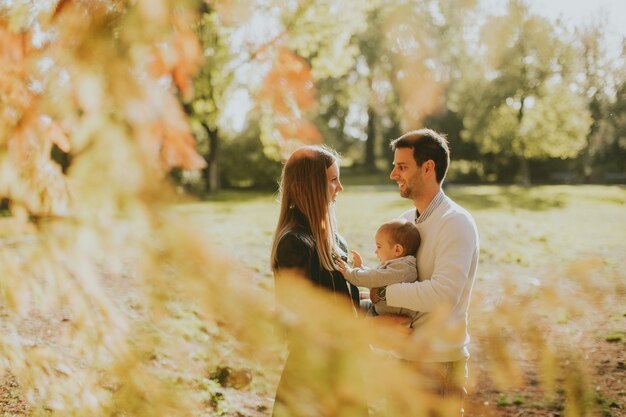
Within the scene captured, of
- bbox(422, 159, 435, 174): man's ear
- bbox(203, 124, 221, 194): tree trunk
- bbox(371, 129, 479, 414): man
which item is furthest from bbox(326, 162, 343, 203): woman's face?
bbox(203, 124, 221, 194): tree trunk

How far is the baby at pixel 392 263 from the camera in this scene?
236cm

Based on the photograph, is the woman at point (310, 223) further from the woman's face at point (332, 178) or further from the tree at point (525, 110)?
the tree at point (525, 110)

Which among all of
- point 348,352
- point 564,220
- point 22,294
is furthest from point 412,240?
point 564,220

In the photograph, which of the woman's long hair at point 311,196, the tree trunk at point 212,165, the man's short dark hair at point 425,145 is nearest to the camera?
the woman's long hair at point 311,196

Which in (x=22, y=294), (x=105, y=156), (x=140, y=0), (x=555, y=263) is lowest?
(x=555, y=263)

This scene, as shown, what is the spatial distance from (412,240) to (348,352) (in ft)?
5.24

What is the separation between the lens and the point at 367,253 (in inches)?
383

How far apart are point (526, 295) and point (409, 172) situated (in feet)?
A: 3.49

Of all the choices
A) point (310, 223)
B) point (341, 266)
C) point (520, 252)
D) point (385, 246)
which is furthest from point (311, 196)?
point (520, 252)

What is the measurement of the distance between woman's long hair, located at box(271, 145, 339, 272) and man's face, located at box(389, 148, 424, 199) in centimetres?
47

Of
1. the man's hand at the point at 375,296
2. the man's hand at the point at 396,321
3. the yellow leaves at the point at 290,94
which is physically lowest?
the man's hand at the point at 396,321

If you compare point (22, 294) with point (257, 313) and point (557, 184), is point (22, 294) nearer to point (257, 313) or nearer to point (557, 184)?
point (257, 313)

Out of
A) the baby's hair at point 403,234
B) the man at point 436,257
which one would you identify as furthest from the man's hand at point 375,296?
the baby's hair at point 403,234

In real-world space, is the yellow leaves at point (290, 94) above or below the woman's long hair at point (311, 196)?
above
